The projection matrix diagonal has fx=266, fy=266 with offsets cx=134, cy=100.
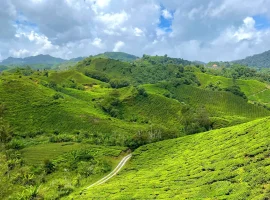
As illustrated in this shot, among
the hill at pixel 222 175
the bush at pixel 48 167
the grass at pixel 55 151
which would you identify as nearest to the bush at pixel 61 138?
the grass at pixel 55 151

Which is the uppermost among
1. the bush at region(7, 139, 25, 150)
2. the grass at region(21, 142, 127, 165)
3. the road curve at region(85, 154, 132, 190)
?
the bush at region(7, 139, 25, 150)

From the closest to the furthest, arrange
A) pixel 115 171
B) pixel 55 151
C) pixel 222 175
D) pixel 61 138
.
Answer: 1. pixel 222 175
2. pixel 115 171
3. pixel 55 151
4. pixel 61 138

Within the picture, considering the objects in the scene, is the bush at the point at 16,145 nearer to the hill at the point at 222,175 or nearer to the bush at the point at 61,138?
the bush at the point at 61,138

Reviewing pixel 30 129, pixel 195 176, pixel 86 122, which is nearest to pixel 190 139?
pixel 195 176

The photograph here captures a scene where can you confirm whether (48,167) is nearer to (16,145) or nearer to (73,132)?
(16,145)

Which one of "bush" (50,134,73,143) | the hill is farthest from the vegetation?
the hill

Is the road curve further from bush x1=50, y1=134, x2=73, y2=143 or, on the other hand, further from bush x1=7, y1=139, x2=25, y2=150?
bush x1=7, y1=139, x2=25, y2=150

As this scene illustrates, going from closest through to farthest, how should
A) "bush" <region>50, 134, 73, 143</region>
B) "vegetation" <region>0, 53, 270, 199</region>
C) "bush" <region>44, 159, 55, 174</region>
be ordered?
"vegetation" <region>0, 53, 270, 199</region> < "bush" <region>44, 159, 55, 174</region> < "bush" <region>50, 134, 73, 143</region>

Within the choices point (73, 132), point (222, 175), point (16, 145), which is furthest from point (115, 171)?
point (73, 132)

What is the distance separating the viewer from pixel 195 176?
4278cm

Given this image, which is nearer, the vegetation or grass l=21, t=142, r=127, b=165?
the vegetation

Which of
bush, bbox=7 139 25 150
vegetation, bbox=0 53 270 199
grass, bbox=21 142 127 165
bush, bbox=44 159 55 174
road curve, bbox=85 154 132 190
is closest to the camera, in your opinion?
road curve, bbox=85 154 132 190

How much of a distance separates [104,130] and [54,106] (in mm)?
36184

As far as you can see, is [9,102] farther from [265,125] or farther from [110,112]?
[265,125]
